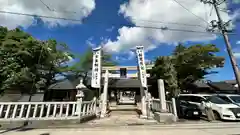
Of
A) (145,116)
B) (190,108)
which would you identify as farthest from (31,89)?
(190,108)

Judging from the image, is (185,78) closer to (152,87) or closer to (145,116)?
(152,87)

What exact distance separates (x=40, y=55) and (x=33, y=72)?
1.27 meters

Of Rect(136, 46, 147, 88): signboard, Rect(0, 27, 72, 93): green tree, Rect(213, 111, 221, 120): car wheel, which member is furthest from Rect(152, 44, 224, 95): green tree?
Rect(0, 27, 72, 93): green tree

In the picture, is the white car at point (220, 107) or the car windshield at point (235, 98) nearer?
the white car at point (220, 107)

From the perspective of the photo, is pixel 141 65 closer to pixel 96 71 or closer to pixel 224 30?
pixel 96 71

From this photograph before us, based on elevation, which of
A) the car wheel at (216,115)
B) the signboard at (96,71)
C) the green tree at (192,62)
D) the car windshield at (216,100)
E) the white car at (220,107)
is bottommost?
the car wheel at (216,115)

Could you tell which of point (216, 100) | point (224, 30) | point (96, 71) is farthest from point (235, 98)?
point (96, 71)

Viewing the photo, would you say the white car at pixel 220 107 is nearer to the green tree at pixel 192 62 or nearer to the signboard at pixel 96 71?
the signboard at pixel 96 71

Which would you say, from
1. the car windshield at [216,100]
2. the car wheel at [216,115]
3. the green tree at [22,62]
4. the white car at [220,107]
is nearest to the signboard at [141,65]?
the white car at [220,107]

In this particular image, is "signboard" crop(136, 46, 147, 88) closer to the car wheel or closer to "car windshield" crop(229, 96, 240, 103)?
the car wheel

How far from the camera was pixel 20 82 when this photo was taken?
9.78 meters

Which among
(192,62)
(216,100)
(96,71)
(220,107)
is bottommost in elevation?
(220,107)

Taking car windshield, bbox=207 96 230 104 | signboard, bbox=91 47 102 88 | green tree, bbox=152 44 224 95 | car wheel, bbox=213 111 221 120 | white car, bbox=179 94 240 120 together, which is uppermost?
green tree, bbox=152 44 224 95

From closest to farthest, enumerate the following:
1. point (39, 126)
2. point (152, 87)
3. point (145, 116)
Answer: point (39, 126) → point (145, 116) → point (152, 87)
